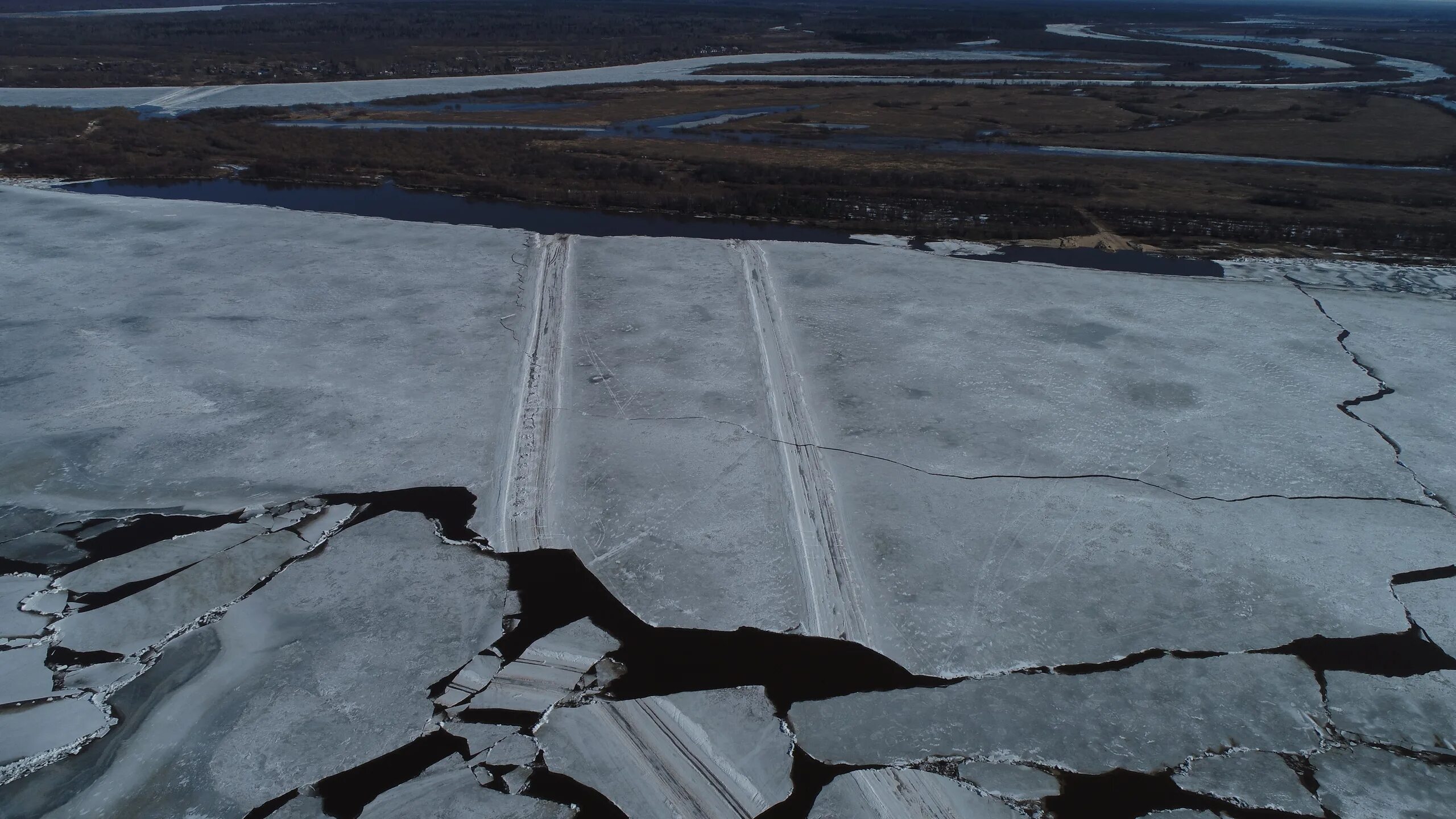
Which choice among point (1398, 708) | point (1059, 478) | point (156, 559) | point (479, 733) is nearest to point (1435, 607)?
point (1398, 708)

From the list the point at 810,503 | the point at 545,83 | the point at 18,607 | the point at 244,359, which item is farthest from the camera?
the point at 545,83

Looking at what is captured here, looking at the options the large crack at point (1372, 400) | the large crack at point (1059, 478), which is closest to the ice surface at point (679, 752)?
the large crack at point (1059, 478)


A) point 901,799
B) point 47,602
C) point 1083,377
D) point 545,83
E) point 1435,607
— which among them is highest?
point 545,83

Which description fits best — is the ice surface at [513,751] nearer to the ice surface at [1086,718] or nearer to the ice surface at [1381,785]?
the ice surface at [1086,718]

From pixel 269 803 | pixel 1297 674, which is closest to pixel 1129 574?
pixel 1297 674

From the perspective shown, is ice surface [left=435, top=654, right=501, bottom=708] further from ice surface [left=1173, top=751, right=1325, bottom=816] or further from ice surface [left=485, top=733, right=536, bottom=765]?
ice surface [left=1173, top=751, right=1325, bottom=816]

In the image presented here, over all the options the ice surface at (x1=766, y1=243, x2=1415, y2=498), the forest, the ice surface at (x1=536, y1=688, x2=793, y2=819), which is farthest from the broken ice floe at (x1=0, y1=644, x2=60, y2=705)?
the forest

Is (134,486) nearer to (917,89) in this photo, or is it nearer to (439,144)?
(439,144)

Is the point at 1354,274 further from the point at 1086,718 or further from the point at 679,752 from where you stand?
the point at 679,752
